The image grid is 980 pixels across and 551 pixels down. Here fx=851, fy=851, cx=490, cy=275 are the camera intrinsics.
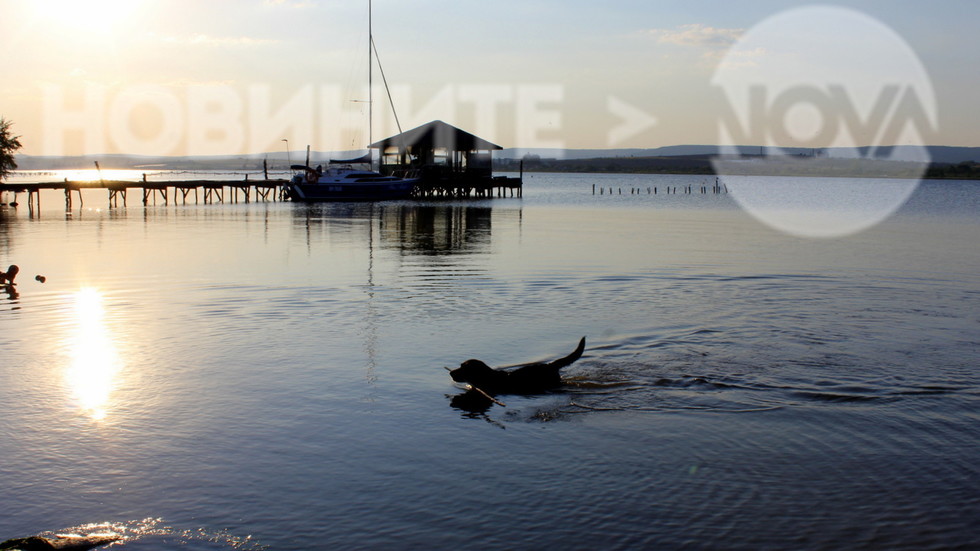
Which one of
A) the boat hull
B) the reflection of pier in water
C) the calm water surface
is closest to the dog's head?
the calm water surface

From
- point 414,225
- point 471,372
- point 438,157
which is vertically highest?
point 438,157

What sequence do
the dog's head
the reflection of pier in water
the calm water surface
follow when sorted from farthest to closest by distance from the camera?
the reflection of pier in water < the dog's head < the calm water surface

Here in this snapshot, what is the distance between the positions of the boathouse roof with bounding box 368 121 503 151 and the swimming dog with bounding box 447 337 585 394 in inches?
2718

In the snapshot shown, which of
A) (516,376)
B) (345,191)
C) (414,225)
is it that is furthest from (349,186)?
(516,376)

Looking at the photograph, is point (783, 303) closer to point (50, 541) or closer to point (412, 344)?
point (412, 344)

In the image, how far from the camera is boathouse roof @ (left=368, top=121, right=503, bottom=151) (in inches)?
3140

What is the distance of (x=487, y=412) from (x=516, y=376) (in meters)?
1.02

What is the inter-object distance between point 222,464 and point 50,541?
7.48 feet

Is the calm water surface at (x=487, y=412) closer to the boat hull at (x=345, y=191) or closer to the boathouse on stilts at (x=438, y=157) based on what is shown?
the boat hull at (x=345, y=191)

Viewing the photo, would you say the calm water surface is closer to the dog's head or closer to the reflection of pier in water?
the dog's head

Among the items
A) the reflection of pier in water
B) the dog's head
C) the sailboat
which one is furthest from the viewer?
the sailboat

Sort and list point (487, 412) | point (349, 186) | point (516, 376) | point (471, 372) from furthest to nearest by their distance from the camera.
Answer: point (349, 186) < point (516, 376) < point (471, 372) < point (487, 412)

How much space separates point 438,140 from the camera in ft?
262

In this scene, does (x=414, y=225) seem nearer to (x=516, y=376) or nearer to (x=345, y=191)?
(x=345, y=191)
